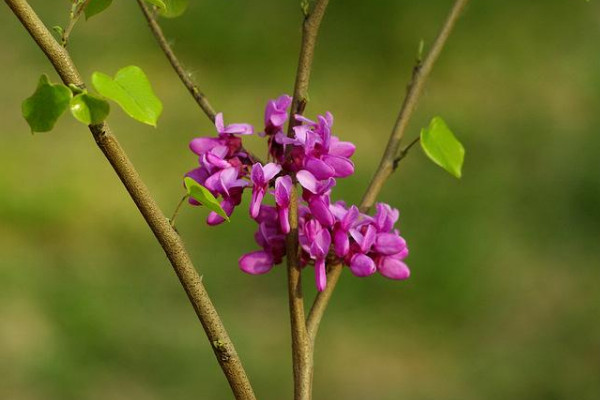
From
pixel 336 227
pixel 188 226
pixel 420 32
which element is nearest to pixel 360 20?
pixel 420 32

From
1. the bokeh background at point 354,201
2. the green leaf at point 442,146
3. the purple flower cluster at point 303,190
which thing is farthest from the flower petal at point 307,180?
the bokeh background at point 354,201

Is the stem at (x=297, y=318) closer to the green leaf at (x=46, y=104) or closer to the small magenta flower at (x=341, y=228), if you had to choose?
the small magenta flower at (x=341, y=228)

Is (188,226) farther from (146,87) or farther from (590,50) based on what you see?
(146,87)

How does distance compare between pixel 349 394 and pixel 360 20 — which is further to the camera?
pixel 360 20

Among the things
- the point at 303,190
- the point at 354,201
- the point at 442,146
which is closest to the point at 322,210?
the point at 303,190

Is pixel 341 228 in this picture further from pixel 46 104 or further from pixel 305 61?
pixel 46 104

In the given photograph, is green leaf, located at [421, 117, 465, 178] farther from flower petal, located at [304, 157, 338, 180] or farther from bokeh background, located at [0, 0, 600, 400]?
bokeh background, located at [0, 0, 600, 400]

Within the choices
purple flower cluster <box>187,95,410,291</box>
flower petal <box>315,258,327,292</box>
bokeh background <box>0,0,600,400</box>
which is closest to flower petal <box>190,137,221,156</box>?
purple flower cluster <box>187,95,410,291</box>
